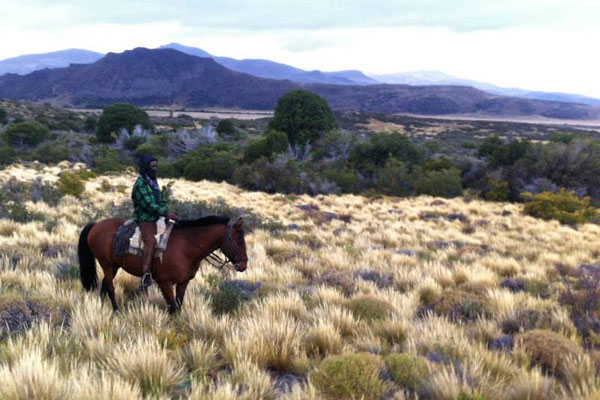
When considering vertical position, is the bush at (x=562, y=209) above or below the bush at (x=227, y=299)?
below

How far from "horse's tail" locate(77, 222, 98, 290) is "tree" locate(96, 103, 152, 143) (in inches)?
1535

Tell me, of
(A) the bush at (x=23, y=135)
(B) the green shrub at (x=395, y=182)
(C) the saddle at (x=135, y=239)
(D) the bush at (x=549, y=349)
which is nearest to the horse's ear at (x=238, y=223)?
(C) the saddle at (x=135, y=239)

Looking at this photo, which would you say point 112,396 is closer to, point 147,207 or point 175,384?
point 175,384

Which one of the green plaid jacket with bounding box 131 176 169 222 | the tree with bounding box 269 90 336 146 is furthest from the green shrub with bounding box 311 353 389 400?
the tree with bounding box 269 90 336 146

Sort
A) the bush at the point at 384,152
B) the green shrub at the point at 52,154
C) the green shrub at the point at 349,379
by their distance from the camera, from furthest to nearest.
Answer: the green shrub at the point at 52,154, the bush at the point at 384,152, the green shrub at the point at 349,379

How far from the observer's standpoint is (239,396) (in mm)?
3283

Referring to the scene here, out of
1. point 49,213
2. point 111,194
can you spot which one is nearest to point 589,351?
point 49,213

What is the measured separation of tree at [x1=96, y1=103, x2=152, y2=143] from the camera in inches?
1650

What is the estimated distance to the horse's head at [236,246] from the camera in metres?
5.09

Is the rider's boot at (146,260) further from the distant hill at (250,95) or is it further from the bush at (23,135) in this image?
the distant hill at (250,95)

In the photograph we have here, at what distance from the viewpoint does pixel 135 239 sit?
5055 millimetres

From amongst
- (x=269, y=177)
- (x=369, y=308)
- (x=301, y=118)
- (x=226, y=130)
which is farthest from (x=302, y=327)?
(x=226, y=130)

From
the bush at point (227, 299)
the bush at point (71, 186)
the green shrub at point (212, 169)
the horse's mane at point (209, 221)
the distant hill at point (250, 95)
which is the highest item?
the distant hill at point (250, 95)

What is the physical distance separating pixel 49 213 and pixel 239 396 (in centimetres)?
1130
